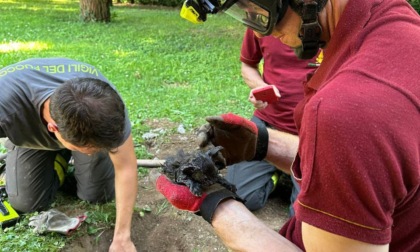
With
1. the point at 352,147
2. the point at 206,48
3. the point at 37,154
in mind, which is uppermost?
the point at 352,147

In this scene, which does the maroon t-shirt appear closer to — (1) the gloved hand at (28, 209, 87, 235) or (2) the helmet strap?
(1) the gloved hand at (28, 209, 87, 235)

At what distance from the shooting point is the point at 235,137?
2.45 meters

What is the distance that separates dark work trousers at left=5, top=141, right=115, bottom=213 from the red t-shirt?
245cm

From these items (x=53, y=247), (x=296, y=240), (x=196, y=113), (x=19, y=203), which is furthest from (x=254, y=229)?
(x=196, y=113)

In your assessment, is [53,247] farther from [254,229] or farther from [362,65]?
[362,65]

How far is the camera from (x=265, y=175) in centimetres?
362

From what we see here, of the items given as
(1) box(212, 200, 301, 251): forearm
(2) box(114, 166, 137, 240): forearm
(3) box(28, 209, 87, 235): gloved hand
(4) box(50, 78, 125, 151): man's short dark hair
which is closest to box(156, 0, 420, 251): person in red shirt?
(1) box(212, 200, 301, 251): forearm

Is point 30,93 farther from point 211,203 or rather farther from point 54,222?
point 211,203

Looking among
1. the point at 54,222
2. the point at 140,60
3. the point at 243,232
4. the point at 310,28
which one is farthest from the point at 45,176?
the point at 140,60

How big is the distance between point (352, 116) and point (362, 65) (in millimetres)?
166

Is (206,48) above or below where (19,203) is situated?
below

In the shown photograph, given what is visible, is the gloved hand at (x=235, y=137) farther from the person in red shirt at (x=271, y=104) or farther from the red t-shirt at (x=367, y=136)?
the red t-shirt at (x=367, y=136)

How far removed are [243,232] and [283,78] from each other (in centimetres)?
188

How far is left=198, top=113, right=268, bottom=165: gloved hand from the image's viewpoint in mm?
2426
